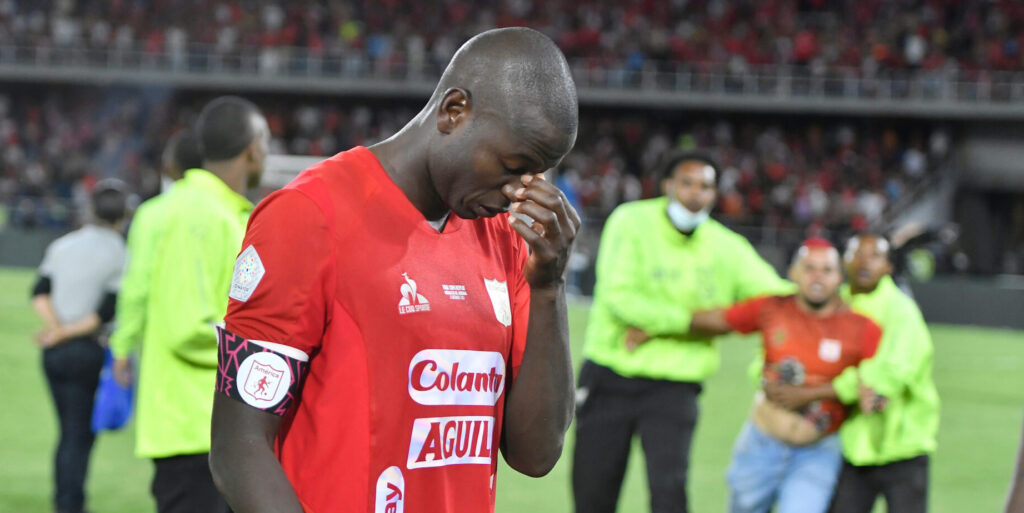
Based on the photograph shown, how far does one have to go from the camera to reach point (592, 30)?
3641 cm

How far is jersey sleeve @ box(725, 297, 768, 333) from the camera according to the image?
5.81m

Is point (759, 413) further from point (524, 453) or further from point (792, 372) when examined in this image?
point (524, 453)

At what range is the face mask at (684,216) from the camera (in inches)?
238

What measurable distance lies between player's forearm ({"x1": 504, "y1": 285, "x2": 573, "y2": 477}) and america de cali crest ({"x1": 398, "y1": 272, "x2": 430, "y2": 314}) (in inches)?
10.5

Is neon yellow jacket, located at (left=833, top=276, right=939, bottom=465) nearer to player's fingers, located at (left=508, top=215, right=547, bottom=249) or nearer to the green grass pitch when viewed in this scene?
the green grass pitch

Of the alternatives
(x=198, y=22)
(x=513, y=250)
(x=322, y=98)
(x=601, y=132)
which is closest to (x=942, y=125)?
(x=601, y=132)

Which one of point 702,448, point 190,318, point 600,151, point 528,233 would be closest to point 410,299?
point 528,233

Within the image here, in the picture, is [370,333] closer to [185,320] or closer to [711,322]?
[185,320]

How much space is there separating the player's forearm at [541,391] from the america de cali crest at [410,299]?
27 cm

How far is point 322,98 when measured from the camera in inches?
1492

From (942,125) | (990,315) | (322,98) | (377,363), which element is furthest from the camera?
(322,98)

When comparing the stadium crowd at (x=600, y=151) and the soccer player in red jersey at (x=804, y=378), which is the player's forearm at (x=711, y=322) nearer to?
the soccer player in red jersey at (x=804, y=378)

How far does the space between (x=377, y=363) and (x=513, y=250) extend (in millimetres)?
503

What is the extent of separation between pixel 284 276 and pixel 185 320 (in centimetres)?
258
